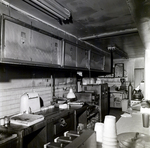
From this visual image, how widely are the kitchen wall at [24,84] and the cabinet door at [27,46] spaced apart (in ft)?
1.21

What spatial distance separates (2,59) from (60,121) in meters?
1.85

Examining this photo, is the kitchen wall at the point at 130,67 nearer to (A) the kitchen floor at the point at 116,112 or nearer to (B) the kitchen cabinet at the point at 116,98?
(B) the kitchen cabinet at the point at 116,98

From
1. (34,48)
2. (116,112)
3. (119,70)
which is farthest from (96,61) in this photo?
(119,70)

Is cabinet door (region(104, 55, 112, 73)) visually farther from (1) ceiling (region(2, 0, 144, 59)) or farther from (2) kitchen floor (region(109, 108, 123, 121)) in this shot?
(1) ceiling (region(2, 0, 144, 59))

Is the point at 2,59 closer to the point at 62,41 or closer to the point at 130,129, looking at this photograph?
the point at 62,41

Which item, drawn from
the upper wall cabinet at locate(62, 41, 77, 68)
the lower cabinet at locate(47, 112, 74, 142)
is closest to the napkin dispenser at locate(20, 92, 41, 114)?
the lower cabinet at locate(47, 112, 74, 142)

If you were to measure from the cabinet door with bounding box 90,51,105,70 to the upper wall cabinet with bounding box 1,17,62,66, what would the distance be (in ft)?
8.09

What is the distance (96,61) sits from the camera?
6.52m

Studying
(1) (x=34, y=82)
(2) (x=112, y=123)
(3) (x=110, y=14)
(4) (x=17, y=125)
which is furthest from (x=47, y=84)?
(2) (x=112, y=123)

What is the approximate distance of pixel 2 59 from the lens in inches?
94.0

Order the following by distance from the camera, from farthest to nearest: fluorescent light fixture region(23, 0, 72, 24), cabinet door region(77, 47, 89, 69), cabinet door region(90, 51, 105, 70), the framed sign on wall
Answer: the framed sign on wall
cabinet door region(90, 51, 105, 70)
cabinet door region(77, 47, 89, 69)
fluorescent light fixture region(23, 0, 72, 24)

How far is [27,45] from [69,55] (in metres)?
1.67

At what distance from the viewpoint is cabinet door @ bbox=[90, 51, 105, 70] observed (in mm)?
6047

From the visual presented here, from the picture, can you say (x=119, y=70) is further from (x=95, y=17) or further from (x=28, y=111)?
(x=28, y=111)
